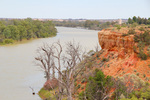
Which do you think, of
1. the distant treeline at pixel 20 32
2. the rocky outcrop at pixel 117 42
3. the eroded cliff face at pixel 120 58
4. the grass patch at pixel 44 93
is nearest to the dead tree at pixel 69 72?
the grass patch at pixel 44 93

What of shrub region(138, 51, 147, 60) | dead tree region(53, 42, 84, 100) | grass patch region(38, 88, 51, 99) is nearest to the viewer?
dead tree region(53, 42, 84, 100)

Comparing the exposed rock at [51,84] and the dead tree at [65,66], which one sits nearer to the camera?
the dead tree at [65,66]

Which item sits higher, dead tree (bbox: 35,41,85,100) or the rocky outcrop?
the rocky outcrop

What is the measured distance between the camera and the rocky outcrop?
88.7ft

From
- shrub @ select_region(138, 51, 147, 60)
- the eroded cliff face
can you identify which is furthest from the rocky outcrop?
shrub @ select_region(138, 51, 147, 60)

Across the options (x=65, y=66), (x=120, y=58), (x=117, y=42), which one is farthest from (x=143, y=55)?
(x=65, y=66)

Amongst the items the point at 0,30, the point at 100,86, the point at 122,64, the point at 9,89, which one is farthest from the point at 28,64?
the point at 0,30

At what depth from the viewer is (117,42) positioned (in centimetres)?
2894

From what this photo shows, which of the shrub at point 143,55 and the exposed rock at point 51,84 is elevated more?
the shrub at point 143,55

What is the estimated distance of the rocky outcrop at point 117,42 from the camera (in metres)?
27.0

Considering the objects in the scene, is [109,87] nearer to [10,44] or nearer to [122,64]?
[122,64]

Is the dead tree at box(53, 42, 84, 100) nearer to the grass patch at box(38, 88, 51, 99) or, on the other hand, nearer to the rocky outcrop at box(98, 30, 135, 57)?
the grass patch at box(38, 88, 51, 99)

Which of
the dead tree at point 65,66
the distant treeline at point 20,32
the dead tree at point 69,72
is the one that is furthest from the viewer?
the distant treeline at point 20,32

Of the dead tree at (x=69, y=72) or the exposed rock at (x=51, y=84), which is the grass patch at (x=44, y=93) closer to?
the exposed rock at (x=51, y=84)
